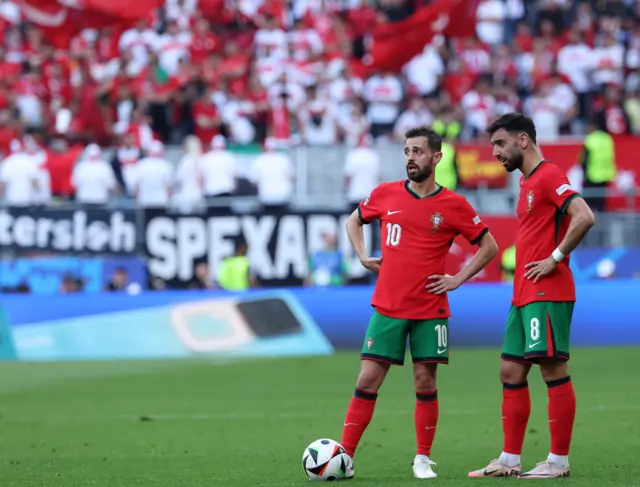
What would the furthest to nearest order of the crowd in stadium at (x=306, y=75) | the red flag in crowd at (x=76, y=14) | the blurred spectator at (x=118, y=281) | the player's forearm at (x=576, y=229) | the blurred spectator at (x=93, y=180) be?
the red flag in crowd at (x=76, y=14), the crowd in stadium at (x=306, y=75), the blurred spectator at (x=93, y=180), the blurred spectator at (x=118, y=281), the player's forearm at (x=576, y=229)

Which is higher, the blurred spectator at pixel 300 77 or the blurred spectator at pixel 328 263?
the blurred spectator at pixel 300 77

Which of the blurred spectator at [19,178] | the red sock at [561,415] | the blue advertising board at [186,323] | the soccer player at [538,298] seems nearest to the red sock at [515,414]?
the soccer player at [538,298]

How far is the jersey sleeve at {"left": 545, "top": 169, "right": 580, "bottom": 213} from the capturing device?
8031 millimetres

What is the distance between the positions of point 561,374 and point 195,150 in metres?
14.1

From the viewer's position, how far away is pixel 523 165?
27.2 ft

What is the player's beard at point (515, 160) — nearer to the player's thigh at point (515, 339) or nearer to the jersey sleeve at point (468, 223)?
the jersey sleeve at point (468, 223)

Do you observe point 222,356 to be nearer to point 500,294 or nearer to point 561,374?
point 500,294

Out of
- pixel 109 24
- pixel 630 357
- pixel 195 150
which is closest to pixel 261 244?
pixel 195 150

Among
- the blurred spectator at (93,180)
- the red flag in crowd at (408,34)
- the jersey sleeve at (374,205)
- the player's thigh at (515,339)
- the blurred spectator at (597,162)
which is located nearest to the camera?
the player's thigh at (515,339)

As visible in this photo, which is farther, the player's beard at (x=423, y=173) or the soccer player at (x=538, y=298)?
the player's beard at (x=423, y=173)

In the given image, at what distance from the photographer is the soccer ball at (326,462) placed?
7922 mm

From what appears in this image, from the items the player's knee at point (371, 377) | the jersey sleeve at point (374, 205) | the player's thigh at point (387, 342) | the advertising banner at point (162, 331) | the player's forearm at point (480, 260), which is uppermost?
the jersey sleeve at point (374, 205)

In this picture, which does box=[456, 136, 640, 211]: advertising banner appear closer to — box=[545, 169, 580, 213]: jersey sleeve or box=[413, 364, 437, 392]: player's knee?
box=[545, 169, 580, 213]: jersey sleeve

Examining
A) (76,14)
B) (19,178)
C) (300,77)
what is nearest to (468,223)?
(19,178)
